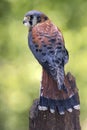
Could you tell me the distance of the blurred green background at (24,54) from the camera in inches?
232

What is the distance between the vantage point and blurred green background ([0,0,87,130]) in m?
5.89

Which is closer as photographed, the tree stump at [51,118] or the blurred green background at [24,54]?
the tree stump at [51,118]

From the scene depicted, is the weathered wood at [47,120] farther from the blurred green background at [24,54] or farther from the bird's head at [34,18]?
the blurred green background at [24,54]

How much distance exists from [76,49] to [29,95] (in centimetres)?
72

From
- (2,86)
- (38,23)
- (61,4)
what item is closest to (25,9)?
(61,4)

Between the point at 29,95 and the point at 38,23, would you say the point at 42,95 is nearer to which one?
the point at 38,23

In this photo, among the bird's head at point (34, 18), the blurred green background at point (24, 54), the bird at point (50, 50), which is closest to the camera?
the bird at point (50, 50)

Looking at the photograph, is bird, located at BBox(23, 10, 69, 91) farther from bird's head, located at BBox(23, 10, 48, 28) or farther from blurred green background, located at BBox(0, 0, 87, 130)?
blurred green background, located at BBox(0, 0, 87, 130)

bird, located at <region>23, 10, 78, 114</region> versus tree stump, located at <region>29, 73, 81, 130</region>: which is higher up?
bird, located at <region>23, 10, 78, 114</region>

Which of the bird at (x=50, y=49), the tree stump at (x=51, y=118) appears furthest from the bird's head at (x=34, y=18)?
the tree stump at (x=51, y=118)

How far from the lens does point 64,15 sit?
6051mm

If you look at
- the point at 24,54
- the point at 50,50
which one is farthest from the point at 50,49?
the point at 24,54

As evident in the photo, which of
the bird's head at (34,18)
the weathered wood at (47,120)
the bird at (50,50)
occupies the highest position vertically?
the bird's head at (34,18)

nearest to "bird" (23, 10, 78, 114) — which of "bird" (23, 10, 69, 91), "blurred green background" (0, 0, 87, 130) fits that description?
"bird" (23, 10, 69, 91)
